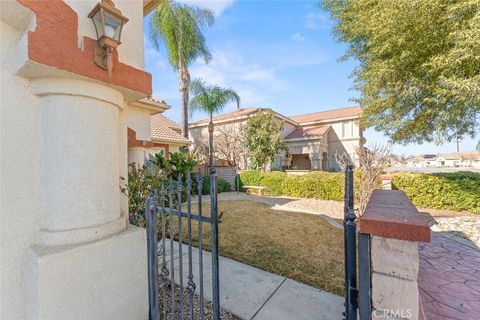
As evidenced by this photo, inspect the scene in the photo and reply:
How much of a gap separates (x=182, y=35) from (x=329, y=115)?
18615 mm

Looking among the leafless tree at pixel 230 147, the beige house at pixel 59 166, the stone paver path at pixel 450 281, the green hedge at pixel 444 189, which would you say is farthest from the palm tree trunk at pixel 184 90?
the stone paver path at pixel 450 281

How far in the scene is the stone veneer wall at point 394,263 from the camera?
4.65 ft

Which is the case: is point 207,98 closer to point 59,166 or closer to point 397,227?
point 59,166

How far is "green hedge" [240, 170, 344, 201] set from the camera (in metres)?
12.4

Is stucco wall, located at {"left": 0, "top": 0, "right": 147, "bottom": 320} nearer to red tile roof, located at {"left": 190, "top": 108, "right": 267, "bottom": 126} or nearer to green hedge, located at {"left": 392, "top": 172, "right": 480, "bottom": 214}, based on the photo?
green hedge, located at {"left": 392, "top": 172, "right": 480, "bottom": 214}

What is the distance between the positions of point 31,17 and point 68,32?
0.25 metres

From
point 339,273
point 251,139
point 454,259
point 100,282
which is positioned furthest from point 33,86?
point 251,139

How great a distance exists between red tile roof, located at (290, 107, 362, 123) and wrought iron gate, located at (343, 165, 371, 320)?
25421 millimetres

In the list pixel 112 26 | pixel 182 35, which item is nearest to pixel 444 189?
pixel 112 26

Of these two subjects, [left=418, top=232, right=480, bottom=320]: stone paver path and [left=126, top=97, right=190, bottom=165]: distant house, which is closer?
[left=418, top=232, right=480, bottom=320]: stone paver path

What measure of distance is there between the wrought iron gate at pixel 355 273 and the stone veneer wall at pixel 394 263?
0.04m

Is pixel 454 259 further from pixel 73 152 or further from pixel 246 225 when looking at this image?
pixel 73 152

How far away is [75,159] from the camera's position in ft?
7.28

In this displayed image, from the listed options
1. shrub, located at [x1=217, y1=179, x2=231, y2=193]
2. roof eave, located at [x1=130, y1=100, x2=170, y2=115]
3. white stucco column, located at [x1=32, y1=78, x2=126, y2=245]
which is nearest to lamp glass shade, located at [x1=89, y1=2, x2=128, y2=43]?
white stucco column, located at [x1=32, y1=78, x2=126, y2=245]
